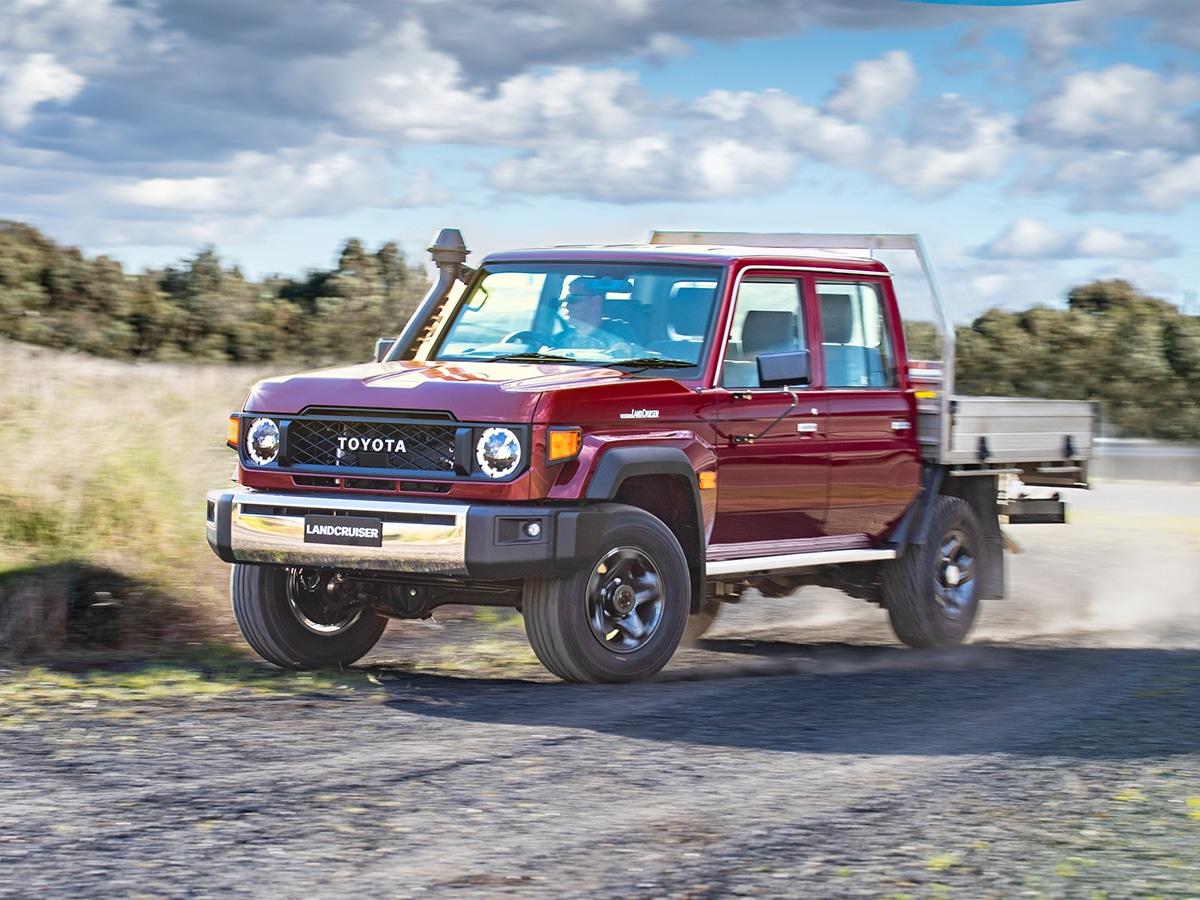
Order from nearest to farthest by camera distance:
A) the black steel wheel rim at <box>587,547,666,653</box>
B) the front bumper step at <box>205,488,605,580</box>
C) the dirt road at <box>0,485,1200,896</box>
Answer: the dirt road at <box>0,485,1200,896</box> → the front bumper step at <box>205,488,605,580</box> → the black steel wheel rim at <box>587,547,666,653</box>

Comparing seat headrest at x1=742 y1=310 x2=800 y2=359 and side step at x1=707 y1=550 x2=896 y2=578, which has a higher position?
seat headrest at x1=742 y1=310 x2=800 y2=359

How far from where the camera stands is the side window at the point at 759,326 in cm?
929

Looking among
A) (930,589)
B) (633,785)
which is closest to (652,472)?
(633,785)

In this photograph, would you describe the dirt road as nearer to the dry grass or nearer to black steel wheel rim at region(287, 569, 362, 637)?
black steel wheel rim at region(287, 569, 362, 637)

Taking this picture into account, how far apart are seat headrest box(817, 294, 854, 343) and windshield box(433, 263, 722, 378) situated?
941 mm

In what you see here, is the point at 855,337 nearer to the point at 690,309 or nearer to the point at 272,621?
the point at 690,309

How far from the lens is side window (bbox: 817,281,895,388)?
1004cm

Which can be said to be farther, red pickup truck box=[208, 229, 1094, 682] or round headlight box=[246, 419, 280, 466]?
round headlight box=[246, 419, 280, 466]

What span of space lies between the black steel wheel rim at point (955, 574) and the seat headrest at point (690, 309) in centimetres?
255

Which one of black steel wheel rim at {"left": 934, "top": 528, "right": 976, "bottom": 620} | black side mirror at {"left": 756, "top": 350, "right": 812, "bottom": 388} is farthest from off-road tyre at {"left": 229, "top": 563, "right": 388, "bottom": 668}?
black steel wheel rim at {"left": 934, "top": 528, "right": 976, "bottom": 620}

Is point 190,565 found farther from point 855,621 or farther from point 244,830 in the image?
point 244,830

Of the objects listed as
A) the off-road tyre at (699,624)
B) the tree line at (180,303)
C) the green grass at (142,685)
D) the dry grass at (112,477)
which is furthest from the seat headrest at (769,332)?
the tree line at (180,303)

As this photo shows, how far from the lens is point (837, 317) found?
33.3 ft

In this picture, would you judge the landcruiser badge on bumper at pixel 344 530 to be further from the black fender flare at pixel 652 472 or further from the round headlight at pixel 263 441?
the black fender flare at pixel 652 472
